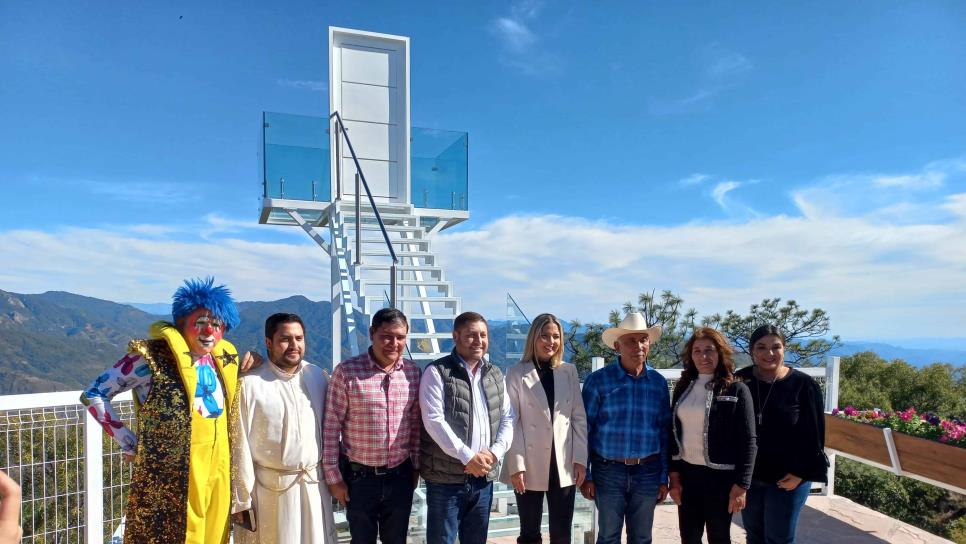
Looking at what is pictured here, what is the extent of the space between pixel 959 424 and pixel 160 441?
5.62 meters

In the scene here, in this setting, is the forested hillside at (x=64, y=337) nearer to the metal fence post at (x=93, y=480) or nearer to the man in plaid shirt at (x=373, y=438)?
the metal fence post at (x=93, y=480)

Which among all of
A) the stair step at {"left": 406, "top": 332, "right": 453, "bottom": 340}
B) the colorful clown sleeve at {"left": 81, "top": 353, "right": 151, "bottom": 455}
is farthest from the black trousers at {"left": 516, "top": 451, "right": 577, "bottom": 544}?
the stair step at {"left": 406, "top": 332, "right": 453, "bottom": 340}

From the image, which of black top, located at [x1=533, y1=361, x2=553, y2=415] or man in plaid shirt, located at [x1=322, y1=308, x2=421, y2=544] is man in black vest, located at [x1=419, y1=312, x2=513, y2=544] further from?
black top, located at [x1=533, y1=361, x2=553, y2=415]

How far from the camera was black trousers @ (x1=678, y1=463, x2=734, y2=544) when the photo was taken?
10.0 feet

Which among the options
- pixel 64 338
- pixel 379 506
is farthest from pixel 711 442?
pixel 64 338

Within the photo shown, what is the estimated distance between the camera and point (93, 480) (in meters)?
3.53

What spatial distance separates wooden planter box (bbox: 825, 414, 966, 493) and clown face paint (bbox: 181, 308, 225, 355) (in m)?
4.65

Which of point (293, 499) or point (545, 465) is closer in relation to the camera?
point (293, 499)

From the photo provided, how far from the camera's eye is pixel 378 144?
927 centimetres

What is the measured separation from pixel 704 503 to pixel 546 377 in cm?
100

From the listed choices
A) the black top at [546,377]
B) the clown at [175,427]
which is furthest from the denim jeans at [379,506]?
the black top at [546,377]

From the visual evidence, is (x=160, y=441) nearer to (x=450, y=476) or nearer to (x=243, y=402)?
(x=243, y=402)

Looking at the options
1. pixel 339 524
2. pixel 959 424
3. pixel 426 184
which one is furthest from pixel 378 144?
pixel 959 424

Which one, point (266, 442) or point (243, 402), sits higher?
point (243, 402)
